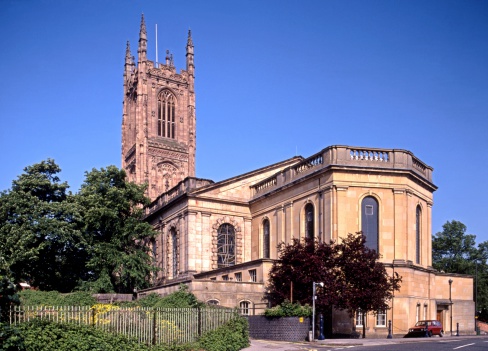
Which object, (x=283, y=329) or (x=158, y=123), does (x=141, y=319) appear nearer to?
(x=283, y=329)

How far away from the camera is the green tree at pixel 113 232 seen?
52.4m

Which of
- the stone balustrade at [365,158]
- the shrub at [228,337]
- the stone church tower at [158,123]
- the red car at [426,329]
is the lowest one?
the red car at [426,329]

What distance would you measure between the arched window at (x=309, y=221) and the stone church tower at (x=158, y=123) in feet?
147

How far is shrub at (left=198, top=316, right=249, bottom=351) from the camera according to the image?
88.9ft

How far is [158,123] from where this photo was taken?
9569cm

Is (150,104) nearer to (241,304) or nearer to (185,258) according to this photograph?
(185,258)

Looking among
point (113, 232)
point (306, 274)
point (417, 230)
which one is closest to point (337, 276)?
point (306, 274)

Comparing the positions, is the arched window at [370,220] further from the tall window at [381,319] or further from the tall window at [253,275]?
the tall window at [253,275]

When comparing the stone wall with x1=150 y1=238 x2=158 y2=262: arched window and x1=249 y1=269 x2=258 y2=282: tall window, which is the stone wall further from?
x1=150 y1=238 x2=158 y2=262: arched window

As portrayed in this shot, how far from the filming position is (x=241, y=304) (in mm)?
43594

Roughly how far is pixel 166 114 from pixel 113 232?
146 ft

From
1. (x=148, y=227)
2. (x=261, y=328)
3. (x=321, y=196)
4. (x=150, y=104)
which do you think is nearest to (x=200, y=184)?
(x=148, y=227)

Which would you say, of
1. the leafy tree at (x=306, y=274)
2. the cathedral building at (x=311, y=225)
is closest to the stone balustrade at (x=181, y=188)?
the cathedral building at (x=311, y=225)

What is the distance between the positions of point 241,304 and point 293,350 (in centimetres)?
1528
